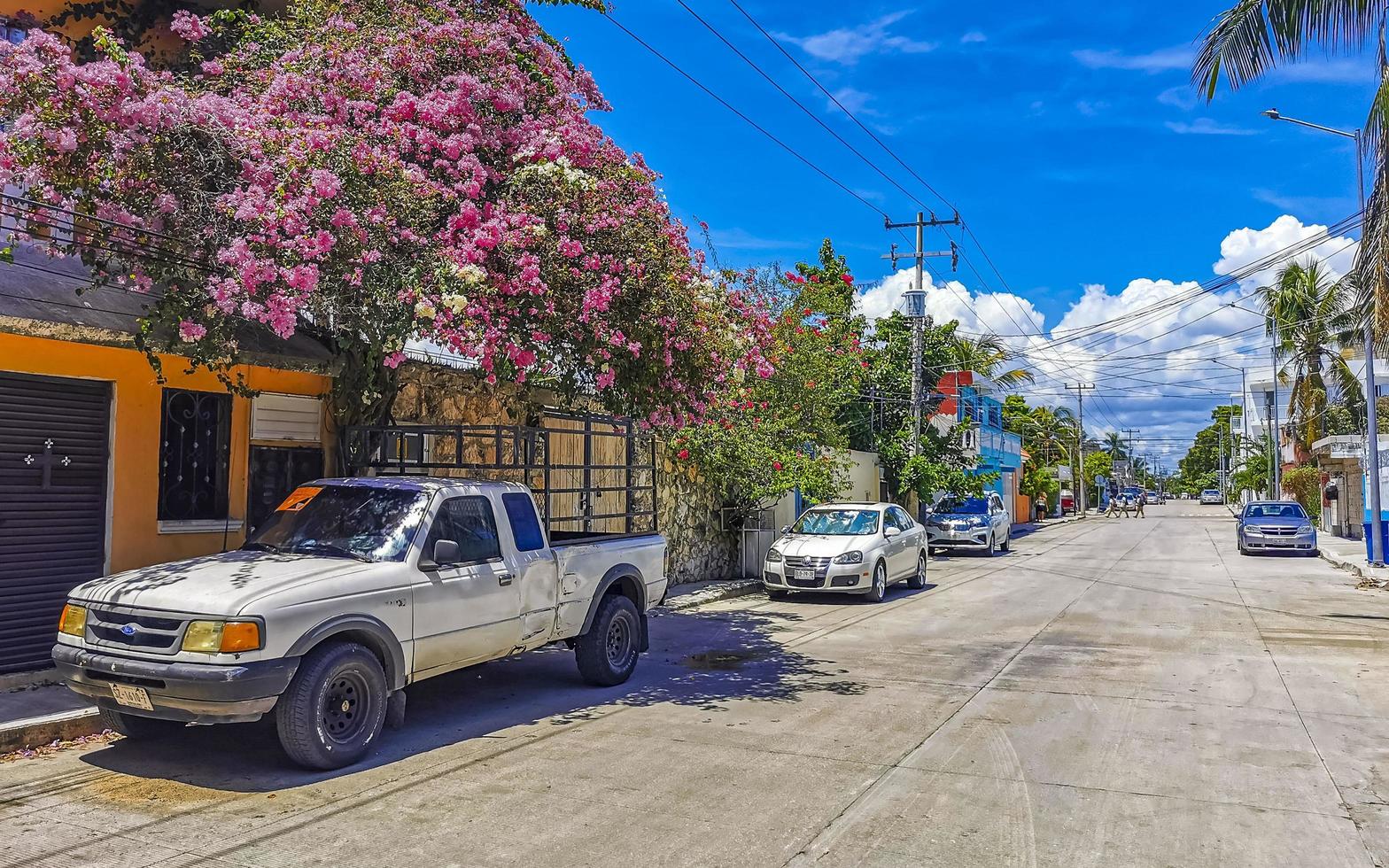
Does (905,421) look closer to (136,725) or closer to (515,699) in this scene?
(515,699)

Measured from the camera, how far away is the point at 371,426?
10047mm

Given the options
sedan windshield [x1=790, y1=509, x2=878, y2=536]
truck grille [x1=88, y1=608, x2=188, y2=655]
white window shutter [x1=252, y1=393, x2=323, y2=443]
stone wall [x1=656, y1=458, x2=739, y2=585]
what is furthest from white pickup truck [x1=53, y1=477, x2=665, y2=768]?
sedan windshield [x1=790, y1=509, x2=878, y2=536]

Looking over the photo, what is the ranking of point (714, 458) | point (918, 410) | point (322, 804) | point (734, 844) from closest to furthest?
point (734, 844) < point (322, 804) < point (714, 458) < point (918, 410)

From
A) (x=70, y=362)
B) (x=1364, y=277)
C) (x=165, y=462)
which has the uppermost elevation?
(x=1364, y=277)

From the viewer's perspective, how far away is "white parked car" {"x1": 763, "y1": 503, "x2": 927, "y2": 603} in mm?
16203

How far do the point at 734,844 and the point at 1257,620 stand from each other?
12.4 m

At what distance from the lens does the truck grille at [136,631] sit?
6.03m

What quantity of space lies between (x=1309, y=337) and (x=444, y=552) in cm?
4375

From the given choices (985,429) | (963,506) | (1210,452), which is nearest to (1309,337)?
(985,429)

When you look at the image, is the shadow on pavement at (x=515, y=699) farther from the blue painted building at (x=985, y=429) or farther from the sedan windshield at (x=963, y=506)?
the blue painted building at (x=985, y=429)

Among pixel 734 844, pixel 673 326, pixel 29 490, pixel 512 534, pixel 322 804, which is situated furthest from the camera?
pixel 673 326

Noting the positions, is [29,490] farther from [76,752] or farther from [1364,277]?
[1364,277]

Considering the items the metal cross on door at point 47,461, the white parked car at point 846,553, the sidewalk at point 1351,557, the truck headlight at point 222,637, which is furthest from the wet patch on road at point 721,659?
the sidewalk at point 1351,557

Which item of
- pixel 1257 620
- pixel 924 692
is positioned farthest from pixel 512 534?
pixel 1257 620
